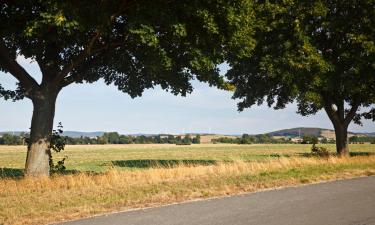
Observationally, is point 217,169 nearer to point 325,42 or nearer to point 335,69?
point 335,69

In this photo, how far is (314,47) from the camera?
23438 mm

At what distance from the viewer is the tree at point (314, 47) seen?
22.7m

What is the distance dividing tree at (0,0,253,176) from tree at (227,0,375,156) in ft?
22.1

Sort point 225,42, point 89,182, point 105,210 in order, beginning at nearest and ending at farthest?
1. point 105,210
2. point 89,182
3. point 225,42

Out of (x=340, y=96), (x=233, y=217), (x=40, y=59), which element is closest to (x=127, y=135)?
(x=340, y=96)

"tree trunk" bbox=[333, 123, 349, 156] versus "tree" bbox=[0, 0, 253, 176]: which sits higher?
"tree" bbox=[0, 0, 253, 176]

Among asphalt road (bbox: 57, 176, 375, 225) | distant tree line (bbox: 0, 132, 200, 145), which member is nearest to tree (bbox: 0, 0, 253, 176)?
asphalt road (bbox: 57, 176, 375, 225)

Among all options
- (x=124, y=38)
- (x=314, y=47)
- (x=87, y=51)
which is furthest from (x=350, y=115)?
(x=87, y=51)

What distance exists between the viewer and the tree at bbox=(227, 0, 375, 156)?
2270 centimetres

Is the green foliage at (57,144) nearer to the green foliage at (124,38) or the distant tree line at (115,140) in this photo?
the green foliage at (124,38)

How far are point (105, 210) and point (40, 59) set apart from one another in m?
9.17

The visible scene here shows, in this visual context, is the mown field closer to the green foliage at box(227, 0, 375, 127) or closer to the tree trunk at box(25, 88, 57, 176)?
the tree trunk at box(25, 88, 57, 176)

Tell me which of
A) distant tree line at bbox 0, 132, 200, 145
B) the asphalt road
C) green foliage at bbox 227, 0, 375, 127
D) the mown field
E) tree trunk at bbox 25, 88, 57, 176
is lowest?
the asphalt road

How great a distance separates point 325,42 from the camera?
2611 centimetres
